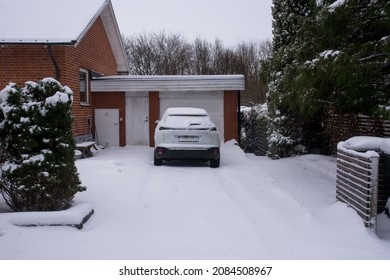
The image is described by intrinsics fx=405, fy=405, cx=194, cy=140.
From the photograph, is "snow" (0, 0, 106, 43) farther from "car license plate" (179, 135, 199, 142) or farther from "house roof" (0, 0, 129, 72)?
"car license plate" (179, 135, 199, 142)

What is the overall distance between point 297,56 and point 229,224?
14.8 ft

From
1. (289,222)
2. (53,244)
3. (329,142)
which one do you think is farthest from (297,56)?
(53,244)

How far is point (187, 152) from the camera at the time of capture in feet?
34.9

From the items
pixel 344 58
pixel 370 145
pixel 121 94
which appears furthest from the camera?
pixel 121 94

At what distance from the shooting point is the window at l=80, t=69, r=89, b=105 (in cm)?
1551

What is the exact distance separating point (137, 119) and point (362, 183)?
11845 millimetres

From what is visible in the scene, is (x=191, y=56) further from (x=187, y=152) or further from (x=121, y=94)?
(x=187, y=152)

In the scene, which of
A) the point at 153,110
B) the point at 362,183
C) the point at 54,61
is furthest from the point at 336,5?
the point at 153,110

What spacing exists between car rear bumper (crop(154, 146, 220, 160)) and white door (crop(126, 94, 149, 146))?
5635 millimetres

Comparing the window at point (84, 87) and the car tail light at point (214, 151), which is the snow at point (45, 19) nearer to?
the window at point (84, 87)

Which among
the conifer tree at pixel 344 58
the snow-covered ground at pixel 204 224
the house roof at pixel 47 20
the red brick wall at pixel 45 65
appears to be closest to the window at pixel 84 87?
the red brick wall at pixel 45 65

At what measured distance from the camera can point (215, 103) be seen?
16.2m

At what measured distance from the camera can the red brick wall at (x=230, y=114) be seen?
16.2 metres

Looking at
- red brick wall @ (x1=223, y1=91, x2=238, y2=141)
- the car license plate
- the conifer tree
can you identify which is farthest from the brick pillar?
the conifer tree
